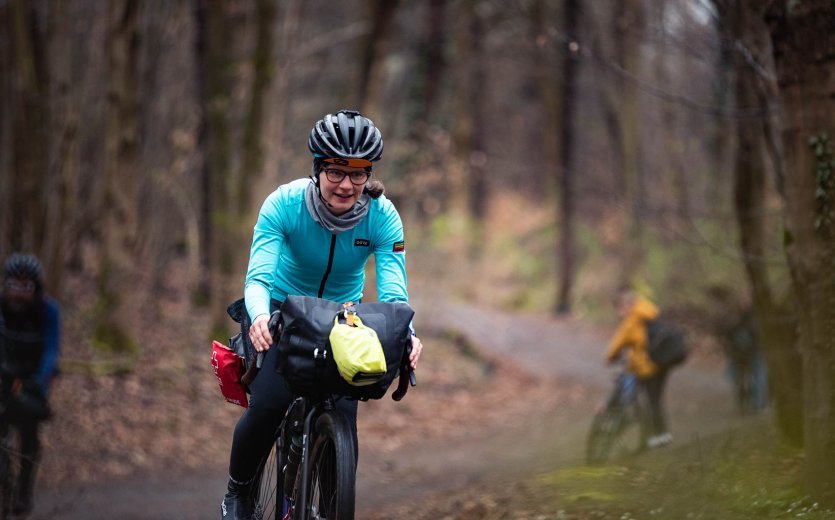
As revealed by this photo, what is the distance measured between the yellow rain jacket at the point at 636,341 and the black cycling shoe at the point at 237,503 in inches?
262

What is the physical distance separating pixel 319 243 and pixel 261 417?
2.89 feet

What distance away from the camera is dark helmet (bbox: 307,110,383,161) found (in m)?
4.49

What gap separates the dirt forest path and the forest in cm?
163

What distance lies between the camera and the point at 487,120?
4053cm

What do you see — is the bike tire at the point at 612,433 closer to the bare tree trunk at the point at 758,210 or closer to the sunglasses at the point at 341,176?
the bare tree trunk at the point at 758,210

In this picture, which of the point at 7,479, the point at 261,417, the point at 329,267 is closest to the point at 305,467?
the point at 261,417

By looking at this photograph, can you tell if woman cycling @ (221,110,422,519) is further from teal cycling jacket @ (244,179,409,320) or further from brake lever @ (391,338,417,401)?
brake lever @ (391,338,417,401)

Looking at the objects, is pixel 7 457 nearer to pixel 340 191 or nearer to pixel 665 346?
pixel 340 191

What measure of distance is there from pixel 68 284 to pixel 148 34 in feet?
15.2

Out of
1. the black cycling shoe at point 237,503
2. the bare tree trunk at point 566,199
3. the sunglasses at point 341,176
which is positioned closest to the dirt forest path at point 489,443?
the bare tree trunk at point 566,199

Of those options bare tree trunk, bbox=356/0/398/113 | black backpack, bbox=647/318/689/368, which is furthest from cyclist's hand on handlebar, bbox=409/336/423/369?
bare tree trunk, bbox=356/0/398/113

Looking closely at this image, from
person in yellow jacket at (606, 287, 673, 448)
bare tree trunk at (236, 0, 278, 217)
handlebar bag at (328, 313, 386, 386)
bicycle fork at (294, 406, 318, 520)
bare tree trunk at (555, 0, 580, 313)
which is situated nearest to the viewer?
handlebar bag at (328, 313, 386, 386)

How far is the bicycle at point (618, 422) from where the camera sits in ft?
34.2

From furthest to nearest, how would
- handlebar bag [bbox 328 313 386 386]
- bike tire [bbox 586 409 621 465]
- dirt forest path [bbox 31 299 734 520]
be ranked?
bike tire [bbox 586 409 621 465] < dirt forest path [bbox 31 299 734 520] < handlebar bag [bbox 328 313 386 386]
